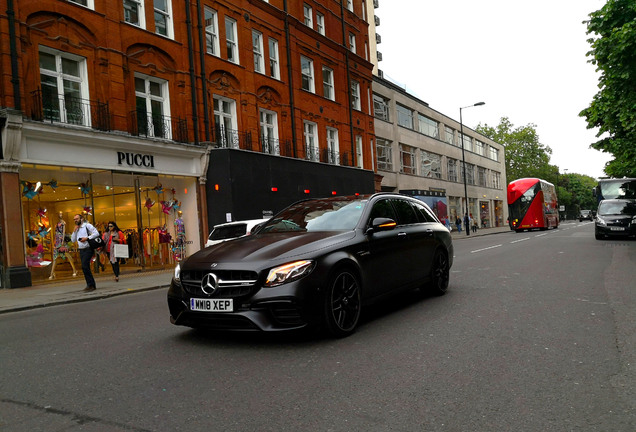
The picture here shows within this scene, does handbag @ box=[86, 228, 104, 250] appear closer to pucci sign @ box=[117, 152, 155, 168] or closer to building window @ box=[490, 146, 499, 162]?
pucci sign @ box=[117, 152, 155, 168]

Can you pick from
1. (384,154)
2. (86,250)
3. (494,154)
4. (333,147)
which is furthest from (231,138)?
(494,154)

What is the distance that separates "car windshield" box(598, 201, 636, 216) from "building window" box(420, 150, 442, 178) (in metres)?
23.8

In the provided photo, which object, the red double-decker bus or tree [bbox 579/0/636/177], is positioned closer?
tree [bbox 579/0/636/177]

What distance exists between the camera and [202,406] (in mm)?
3398

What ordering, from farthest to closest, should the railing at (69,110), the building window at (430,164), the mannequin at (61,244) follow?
the building window at (430,164) < the mannequin at (61,244) < the railing at (69,110)

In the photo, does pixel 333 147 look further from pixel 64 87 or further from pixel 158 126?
pixel 64 87

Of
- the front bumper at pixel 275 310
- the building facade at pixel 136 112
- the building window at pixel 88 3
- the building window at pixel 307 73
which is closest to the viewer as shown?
the front bumper at pixel 275 310

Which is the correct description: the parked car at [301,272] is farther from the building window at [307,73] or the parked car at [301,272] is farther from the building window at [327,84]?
the building window at [327,84]

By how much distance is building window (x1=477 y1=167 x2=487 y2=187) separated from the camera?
65562 millimetres

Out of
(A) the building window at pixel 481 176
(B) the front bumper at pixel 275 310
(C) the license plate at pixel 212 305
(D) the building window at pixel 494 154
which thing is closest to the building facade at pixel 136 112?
(C) the license plate at pixel 212 305

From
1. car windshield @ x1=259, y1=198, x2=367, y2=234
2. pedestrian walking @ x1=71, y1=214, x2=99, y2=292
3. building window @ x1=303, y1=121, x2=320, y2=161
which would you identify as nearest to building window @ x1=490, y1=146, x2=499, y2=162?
building window @ x1=303, y1=121, x2=320, y2=161

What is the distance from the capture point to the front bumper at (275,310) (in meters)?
4.62

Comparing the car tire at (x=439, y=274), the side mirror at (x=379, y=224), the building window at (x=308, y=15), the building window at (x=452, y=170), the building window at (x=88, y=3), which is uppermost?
the building window at (x=308, y=15)

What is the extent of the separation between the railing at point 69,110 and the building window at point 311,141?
12.2 metres
